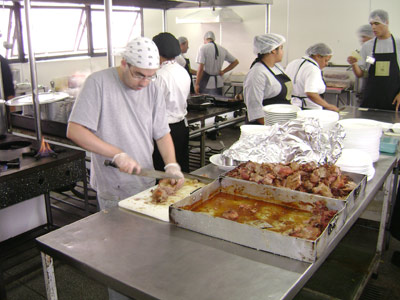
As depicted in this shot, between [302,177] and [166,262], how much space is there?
88 cm

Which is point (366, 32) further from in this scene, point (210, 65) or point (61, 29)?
point (61, 29)

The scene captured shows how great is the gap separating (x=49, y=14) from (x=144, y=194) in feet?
23.5

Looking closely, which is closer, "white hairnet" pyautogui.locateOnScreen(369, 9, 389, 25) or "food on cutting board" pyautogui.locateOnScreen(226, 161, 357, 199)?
"food on cutting board" pyautogui.locateOnScreen(226, 161, 357, 199)

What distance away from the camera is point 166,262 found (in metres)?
1.36

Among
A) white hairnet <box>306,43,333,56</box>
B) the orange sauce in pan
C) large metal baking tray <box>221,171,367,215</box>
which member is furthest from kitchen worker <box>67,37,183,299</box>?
white hairnet <box>306,43,333,56</box>

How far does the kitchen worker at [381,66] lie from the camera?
483 centimetres

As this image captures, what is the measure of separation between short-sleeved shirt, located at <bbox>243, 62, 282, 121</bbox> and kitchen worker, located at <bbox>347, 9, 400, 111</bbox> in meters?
2.06

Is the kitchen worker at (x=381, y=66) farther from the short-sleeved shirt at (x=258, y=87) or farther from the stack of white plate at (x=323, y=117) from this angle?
the stack of white plate at (x=323, y=117)

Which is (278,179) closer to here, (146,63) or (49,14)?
(146,63)

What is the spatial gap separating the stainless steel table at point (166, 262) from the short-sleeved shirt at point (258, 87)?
195 centimetres

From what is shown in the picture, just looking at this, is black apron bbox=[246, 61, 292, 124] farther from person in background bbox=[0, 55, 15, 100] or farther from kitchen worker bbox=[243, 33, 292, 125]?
person in background bbox=[0, 55, 15, 100]

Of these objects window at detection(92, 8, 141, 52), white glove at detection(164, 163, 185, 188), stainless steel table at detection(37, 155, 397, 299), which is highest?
window at detection(92, 8, 141, 52)

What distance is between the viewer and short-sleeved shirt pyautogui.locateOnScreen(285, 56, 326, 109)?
398 centimetres

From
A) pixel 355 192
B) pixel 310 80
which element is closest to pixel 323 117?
pixel 355 192
